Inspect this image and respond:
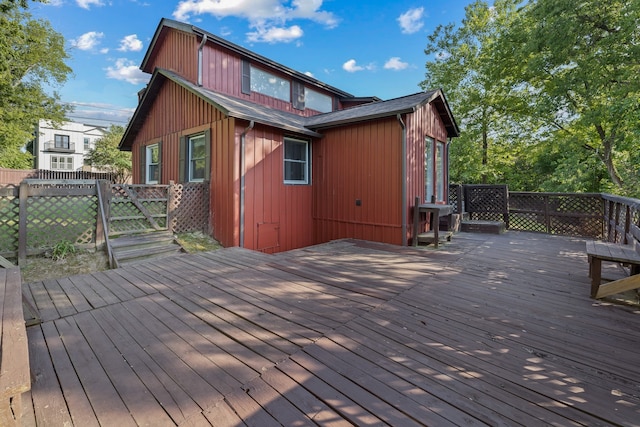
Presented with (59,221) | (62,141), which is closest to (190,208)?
(59,221)

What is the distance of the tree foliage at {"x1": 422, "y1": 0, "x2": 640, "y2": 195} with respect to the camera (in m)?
8.55

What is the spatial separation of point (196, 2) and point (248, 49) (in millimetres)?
7508

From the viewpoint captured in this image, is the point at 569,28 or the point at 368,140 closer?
the point at 368,140

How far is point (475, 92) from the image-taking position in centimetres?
1391

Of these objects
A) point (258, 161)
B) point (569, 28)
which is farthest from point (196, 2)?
point (569, 28)

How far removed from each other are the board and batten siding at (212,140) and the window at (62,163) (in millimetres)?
28718

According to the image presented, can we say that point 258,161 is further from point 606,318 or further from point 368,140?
point 606,318

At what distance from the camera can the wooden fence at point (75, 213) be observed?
4.56 m

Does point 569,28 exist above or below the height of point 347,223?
above

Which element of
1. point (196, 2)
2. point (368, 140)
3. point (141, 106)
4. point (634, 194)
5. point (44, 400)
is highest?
point (196, 2)

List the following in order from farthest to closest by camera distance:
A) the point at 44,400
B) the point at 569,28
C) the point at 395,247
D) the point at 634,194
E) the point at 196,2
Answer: the point at 196,2 → the point at 634,194 → the point at 569,28 → the point at 395,247 → the point at 44,400

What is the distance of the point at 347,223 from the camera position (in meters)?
7.46

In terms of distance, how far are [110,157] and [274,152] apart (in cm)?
2690

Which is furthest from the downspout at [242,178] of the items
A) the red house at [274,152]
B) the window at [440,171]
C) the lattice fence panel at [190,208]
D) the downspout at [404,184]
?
the window at [440,171]
